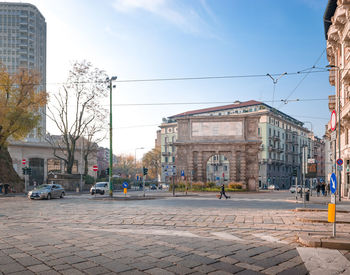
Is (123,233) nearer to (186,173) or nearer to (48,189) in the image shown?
(48,189)

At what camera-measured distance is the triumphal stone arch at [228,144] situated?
4659cm

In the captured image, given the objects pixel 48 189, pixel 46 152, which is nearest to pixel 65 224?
pixel 48 189

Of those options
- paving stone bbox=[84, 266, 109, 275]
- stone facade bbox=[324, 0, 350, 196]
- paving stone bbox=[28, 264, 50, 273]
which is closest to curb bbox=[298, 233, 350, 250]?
paving stone bbox=[84, 266, 109, 275]

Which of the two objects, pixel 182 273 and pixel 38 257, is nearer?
pixel 182 273

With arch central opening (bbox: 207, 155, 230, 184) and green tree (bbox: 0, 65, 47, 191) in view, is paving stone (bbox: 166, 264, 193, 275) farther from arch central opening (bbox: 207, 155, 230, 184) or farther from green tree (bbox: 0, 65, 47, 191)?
arch central opening (bbox: 207, 155, 230, 184)

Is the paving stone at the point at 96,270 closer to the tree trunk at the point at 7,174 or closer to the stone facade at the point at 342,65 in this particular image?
the stone facade at the point at 342,65

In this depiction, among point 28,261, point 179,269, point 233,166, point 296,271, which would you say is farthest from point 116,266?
point 233,166

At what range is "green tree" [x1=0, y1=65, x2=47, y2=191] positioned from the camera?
34.1 m

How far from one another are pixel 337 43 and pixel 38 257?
32.4 metres

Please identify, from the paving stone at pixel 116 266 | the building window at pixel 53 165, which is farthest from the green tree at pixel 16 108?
the paving stone at pixel 116 266

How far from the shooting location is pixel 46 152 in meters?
54.6

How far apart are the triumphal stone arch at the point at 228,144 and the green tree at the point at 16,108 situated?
795 inches

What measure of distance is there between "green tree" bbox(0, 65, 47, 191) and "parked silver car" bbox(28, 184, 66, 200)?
10294 millimetres

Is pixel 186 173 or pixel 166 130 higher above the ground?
pixel 166 130
